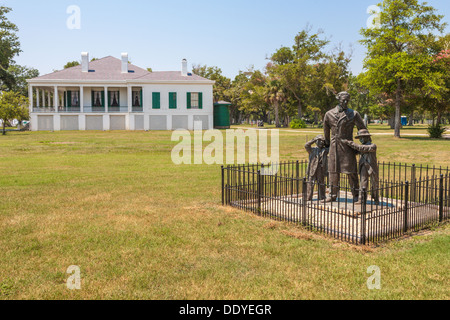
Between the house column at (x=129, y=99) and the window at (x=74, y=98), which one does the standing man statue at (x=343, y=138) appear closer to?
the house column at (x=129, y=99)

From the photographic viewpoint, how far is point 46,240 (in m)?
6.77

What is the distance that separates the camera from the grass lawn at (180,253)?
4.84 meters

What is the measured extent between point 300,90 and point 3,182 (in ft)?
160

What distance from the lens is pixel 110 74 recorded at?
152 ft

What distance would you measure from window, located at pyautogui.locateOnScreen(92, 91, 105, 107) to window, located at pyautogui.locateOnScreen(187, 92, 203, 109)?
10.2 meters

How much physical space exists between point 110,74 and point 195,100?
10528 mm

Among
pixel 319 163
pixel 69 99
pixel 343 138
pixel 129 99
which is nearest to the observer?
pixel 343 138

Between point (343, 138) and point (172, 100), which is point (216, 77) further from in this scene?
point (343, 138)

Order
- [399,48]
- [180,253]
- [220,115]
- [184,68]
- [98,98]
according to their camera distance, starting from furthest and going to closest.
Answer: [220,115] < [184,68] < [98,98] < [399,48] < [180,253]

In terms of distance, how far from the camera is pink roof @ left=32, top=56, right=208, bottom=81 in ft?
146

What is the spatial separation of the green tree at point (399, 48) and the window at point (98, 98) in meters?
29.4

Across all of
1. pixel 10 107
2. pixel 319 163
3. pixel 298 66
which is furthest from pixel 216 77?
pixel 319 163

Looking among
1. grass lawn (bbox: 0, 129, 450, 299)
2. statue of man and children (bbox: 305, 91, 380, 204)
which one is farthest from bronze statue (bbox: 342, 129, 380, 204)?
grass lawn (bbox: 0, 129, 450, 299)

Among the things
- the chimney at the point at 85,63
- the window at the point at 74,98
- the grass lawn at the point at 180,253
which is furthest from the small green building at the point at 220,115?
the grass lawn at the point at 180,253
